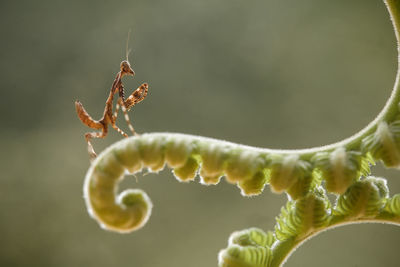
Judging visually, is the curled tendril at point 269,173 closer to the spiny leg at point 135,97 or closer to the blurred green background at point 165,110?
the spiny leg at point 135,97

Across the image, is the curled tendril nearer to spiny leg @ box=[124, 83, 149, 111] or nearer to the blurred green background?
spiny leg @ box=[124, 83, 149, 111]

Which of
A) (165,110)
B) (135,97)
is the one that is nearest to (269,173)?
(135,97)

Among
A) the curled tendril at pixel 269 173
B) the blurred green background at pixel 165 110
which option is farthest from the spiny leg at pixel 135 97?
the blurred green background at pixel 165 110

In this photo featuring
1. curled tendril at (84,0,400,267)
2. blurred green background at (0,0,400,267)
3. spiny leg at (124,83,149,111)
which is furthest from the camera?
blurred green background at (0,0,400,267)

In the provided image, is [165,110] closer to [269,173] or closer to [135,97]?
[135,97]

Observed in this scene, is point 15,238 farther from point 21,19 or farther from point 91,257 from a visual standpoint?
point 21,19

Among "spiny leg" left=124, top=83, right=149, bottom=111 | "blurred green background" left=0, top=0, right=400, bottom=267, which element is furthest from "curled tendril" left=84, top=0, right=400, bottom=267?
"blurred green background" left=0, top=0, right=400, bottom=267

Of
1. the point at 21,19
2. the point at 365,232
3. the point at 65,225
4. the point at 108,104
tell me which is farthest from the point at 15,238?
the point at 365,232
